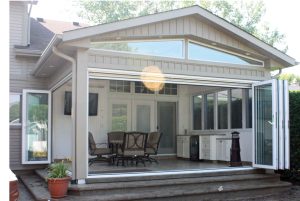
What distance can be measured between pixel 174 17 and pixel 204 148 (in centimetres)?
488

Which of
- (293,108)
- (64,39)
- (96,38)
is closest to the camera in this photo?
(64,39)

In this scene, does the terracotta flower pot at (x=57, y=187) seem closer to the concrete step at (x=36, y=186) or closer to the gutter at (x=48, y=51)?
the concrete step at (x=36, y=186)

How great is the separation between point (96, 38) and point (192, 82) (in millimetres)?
2500

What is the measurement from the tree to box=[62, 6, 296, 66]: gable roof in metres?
20.2

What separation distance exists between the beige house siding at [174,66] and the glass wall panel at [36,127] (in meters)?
3.77

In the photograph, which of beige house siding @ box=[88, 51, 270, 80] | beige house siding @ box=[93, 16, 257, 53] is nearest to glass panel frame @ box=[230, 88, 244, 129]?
beige house siding @ box=[88, 51, 270, 80]

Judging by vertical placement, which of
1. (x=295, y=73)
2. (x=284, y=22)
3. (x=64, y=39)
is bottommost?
(x=64, y=39)

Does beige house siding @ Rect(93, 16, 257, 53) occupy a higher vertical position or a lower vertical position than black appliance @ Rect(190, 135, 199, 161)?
higher

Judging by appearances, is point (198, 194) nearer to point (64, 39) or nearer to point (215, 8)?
point (64, 39)

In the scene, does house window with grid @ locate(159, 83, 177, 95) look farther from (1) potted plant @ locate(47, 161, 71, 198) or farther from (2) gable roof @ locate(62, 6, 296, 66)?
(1) potted plant @ locate(47, 161, 71, 198)

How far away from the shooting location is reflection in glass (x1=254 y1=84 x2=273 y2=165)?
8672 millimetres

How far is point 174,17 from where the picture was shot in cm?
789

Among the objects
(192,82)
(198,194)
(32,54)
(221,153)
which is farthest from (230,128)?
(32,54)

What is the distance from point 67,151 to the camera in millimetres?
11125
